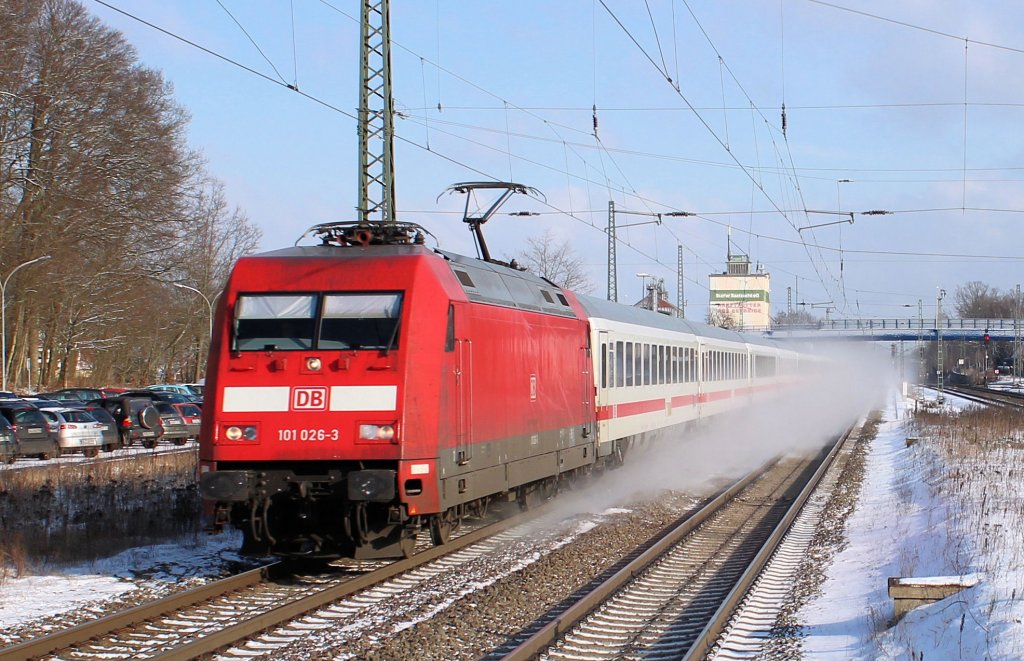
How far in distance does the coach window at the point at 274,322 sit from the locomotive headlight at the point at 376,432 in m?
1.07

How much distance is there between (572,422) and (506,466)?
10.8 ft

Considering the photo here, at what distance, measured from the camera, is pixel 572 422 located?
54.2 feet

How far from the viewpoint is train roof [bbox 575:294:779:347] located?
19.2 metres

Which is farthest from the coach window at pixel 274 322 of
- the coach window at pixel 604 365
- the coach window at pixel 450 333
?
the coach window at pixel 604 365

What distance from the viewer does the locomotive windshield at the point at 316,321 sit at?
430 inches

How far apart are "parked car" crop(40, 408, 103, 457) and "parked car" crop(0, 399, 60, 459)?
0.36m

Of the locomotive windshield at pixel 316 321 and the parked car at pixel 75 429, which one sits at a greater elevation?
the locomotive windshield at pixel 316 321

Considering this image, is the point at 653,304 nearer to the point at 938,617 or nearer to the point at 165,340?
the point at 938,617

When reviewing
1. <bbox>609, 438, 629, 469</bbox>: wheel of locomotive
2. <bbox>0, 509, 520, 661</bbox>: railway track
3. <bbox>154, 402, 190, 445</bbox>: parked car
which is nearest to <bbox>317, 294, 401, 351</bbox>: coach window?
<bbox>0, 509, 520, 661</bbox>: railway track

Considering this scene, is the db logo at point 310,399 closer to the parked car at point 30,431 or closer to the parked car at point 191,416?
the parked car at point 30,431

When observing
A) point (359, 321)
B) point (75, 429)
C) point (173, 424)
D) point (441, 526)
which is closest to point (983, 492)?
point (441, 526)

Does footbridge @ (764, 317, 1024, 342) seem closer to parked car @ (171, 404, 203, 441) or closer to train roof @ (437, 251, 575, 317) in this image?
parked car @ (171, 404, 203, 441)

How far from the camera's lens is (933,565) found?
11.8 meters

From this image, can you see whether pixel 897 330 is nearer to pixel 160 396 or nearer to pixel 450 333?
pixel 160 396
